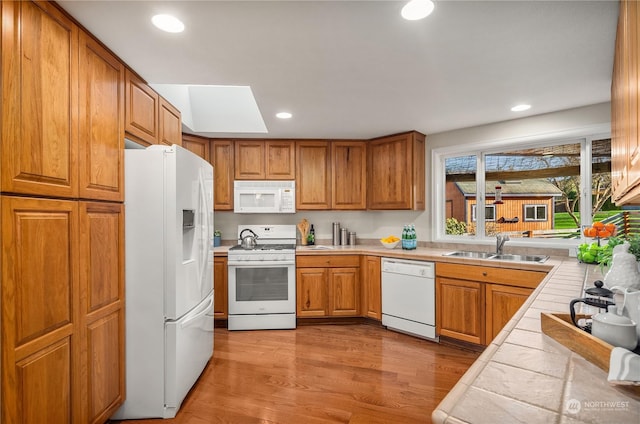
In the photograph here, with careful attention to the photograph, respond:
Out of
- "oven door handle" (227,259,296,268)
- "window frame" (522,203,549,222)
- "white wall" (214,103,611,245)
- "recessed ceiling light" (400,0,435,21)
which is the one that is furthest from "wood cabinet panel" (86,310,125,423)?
"window frame" (522,203,549,222)

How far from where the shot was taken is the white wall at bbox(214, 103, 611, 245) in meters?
2.81

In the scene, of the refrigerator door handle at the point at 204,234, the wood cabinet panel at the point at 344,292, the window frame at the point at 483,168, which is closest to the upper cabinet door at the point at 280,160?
the wood cabinet panel at the point at 344,292

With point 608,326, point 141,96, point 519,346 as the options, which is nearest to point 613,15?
point 608,326

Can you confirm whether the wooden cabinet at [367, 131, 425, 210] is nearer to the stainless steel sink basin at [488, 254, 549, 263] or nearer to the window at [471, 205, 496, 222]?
the window at [471, 205, 496, 222]

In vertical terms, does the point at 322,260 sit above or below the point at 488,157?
below

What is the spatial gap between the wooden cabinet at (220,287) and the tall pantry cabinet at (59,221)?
5.16 ft

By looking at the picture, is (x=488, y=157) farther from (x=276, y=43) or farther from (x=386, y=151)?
(x=276, y=43)

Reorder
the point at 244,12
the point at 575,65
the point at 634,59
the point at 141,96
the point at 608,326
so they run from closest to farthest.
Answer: the point at 608,326 → the point at 634,59 → the point at 244,12 → the point at 575,65 → the point at 141,96

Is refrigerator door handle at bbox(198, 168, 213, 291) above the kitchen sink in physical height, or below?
above

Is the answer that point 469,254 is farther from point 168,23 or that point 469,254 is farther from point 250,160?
point 168,23

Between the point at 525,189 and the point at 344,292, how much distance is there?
7.22ft

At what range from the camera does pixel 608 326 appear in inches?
34.0

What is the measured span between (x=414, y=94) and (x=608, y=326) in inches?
80.7

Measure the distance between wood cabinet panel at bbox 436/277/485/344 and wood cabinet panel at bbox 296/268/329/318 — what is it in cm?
121
